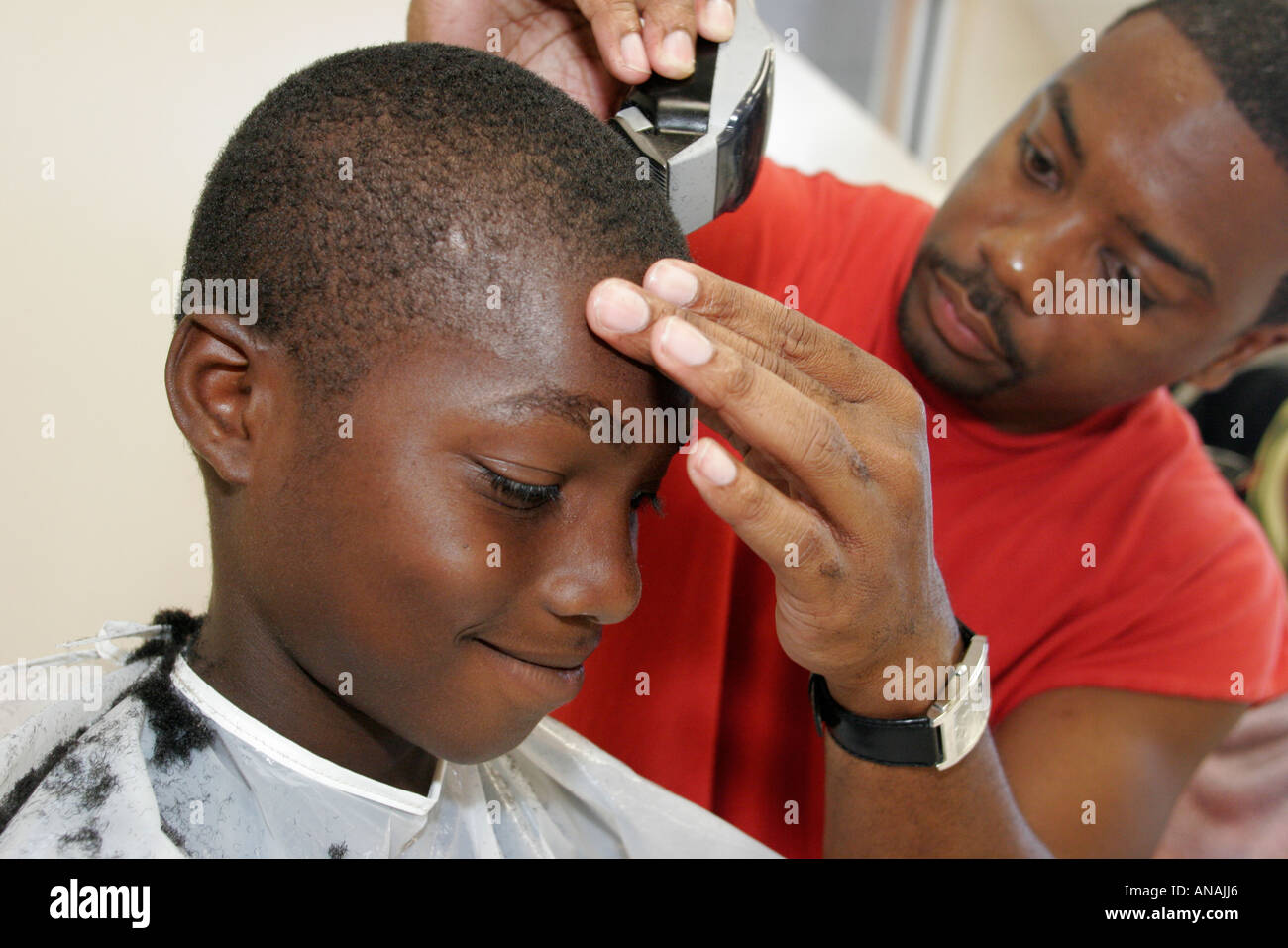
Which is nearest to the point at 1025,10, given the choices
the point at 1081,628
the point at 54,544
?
the point at 1081,628

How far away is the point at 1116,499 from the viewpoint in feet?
4.06

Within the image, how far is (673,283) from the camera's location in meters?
0.63

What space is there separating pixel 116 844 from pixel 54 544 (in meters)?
0.45

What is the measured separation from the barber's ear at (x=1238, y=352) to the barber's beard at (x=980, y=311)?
35 centimetres

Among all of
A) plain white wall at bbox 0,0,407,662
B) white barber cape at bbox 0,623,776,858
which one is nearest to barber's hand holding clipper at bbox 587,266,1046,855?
white barber cape at bbox 0,623,776,858

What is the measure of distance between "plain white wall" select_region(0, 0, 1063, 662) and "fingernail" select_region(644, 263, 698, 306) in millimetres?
673

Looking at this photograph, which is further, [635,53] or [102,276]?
[102,276]

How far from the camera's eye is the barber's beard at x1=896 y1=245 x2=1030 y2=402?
1114 mm

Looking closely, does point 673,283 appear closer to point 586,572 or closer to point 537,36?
point 586,572

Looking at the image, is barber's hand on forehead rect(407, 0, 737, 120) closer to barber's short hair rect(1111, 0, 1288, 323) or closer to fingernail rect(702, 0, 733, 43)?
fingernail rect(702, 0, 733, 43)

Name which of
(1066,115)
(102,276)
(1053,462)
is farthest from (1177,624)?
(102,276)

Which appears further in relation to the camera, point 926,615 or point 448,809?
point 448,809

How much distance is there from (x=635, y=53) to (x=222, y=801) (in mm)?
728
